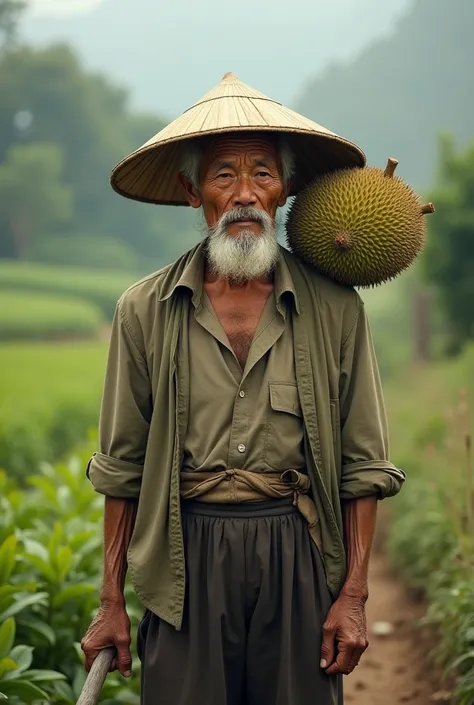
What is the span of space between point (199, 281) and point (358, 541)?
0.79 meters

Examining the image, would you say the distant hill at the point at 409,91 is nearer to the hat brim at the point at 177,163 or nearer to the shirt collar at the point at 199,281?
the hat brim at the point at 177,163

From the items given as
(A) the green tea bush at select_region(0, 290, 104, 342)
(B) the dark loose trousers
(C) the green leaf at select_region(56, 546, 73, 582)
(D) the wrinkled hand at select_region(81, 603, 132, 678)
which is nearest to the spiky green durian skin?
(B) the dark loose trousers

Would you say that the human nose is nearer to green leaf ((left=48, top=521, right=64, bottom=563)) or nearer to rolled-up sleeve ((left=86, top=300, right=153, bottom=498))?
rolled-up sleeve ((left=86, top=300, right=153, bottom=498))

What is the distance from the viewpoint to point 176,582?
2.17 m

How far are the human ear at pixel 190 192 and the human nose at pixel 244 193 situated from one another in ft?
0.62

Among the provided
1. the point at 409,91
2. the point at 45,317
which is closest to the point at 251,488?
the point at 45,317

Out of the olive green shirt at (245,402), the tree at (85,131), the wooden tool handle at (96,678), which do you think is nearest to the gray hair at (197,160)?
the olive green shirt at (245,402)

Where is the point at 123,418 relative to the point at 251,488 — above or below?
above

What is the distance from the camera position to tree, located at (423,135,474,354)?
813 centimetres

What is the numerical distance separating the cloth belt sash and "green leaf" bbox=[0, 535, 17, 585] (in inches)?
42.0

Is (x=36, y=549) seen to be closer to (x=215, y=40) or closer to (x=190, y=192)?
(x=190, y=192)

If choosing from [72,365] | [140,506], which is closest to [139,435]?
[140,506]

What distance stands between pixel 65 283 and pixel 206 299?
7654 mm

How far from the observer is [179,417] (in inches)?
85.7
